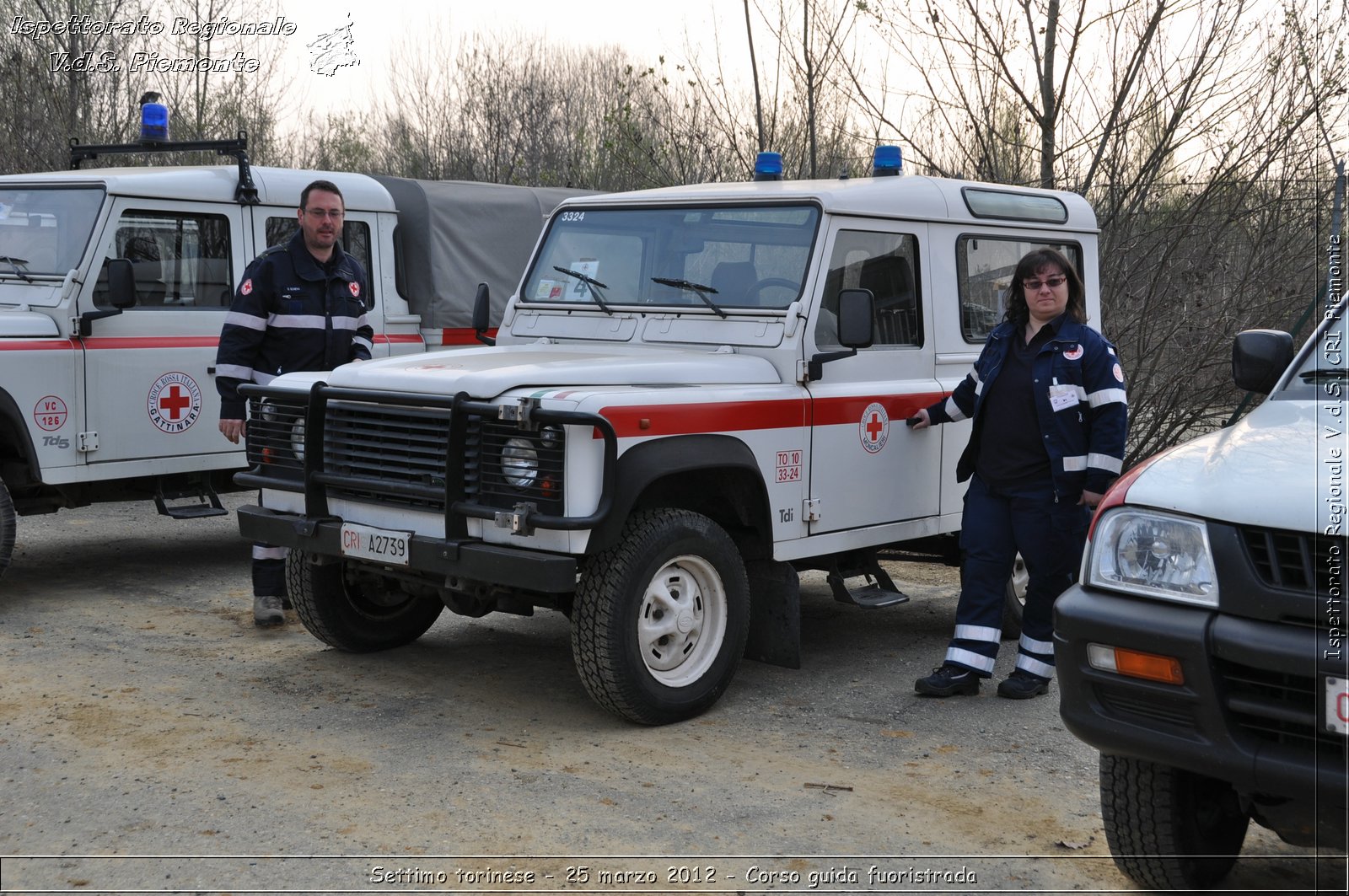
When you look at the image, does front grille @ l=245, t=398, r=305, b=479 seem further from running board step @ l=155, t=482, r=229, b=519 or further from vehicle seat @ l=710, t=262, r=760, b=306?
running board step @ l=155, t=482, r=229, b=519

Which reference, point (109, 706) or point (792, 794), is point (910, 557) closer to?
point (792, 794)

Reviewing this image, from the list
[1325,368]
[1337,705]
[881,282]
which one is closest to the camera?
[1337,705]

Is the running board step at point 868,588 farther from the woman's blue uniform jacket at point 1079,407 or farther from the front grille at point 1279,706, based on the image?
the front grille at point 1279,706

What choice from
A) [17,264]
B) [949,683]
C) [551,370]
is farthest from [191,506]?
[949,683]

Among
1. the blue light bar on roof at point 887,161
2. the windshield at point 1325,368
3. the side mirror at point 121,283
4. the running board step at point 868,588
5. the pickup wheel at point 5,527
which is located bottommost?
the running board step at point 868,588

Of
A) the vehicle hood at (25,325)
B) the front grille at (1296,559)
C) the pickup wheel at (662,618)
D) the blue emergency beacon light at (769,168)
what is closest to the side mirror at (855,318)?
the pickup wheel at (662,618)

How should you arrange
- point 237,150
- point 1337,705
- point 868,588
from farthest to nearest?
point 237,150 < point 868,588 < point 1337,705

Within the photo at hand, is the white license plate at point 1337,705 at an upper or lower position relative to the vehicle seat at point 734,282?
lower

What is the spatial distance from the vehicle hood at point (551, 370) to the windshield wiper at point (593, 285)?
31cm

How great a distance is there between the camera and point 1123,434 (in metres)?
5.29

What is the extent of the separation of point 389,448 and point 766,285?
171cm

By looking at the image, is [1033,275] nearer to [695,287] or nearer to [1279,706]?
[695,287]

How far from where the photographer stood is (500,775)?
175 inches

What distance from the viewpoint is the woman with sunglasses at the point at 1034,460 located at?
5289mm
